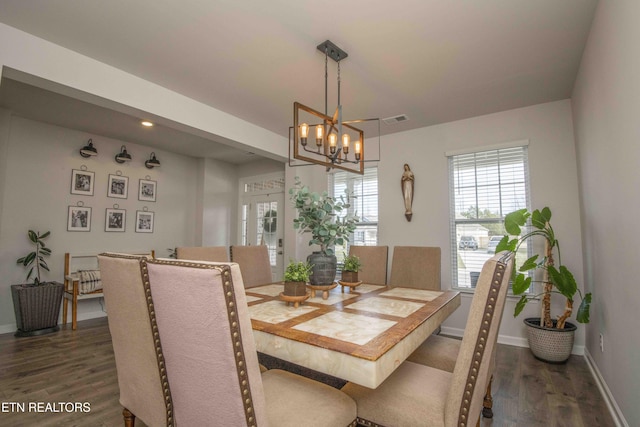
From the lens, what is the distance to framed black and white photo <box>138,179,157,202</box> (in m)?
4.95

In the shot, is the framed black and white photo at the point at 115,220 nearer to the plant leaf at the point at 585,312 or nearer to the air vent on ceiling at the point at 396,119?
the air vent on ceiling at the point at 396,119

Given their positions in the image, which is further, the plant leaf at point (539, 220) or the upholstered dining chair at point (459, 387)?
the plant leaf at point (539, 220)

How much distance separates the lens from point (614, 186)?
1.88 meters

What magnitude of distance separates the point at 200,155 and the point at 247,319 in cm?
521

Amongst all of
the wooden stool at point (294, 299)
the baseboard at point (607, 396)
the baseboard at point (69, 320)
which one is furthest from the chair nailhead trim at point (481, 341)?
the baseboard at point (69, 320)

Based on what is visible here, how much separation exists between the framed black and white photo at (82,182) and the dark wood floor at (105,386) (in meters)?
1.94

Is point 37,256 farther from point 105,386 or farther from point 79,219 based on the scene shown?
point 105,386

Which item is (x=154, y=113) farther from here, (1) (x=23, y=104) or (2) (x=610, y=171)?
(2) (x=610, y=171)

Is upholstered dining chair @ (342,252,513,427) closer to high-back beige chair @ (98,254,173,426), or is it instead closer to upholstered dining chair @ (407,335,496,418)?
upholstered dining chair @ (407,335,496,418)

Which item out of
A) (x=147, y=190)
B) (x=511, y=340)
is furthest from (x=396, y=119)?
(x=147, y=190)

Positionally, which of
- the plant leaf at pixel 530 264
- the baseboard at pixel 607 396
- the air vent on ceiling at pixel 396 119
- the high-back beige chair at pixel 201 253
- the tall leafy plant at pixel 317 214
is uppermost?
the air vent on ceiling at pixel 396 119

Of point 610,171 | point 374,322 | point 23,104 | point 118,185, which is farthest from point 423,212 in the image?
point 23,104

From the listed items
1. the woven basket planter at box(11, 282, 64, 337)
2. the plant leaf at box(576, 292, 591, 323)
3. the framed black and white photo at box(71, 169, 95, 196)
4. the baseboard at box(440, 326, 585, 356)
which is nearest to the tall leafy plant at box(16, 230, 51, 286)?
the woven basket planter at box(11, 282, 64, 337)

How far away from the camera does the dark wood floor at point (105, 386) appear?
6.33 ft
